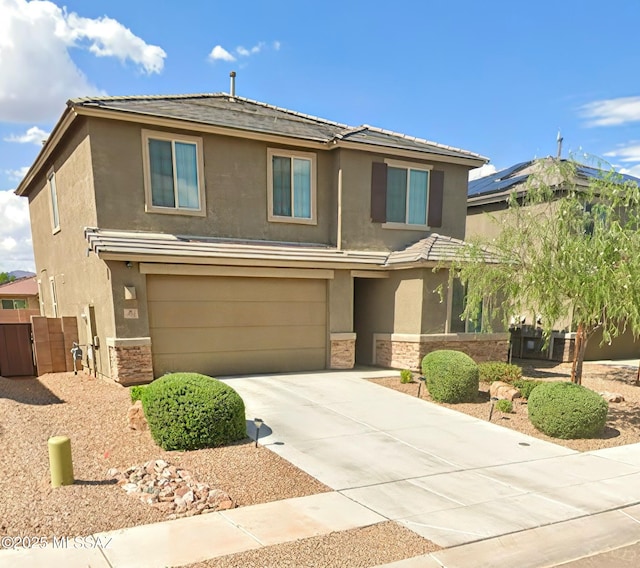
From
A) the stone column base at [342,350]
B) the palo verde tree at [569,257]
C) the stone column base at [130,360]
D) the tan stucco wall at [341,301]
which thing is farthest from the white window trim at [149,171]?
the palo verde tree at [569,257]

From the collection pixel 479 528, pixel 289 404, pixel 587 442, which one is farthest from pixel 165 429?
pixel 587 442

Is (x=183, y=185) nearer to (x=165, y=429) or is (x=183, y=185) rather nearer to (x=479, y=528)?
(x=165, y=429)

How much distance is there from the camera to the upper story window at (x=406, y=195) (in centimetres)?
1356

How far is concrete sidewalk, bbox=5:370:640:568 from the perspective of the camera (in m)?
4.03

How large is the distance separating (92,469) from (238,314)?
6.33 m

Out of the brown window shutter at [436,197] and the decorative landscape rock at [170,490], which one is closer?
the decorative landscape rock at [170,490]

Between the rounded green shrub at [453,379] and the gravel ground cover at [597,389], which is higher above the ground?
the rounded green shrub at [453,379]

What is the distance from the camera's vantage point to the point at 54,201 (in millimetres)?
14781

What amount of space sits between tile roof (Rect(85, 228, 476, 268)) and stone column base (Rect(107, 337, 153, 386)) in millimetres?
2089

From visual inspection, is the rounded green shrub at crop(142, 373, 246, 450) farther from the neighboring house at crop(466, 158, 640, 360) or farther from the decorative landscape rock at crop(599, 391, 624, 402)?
the neighboring house at crop(466, 158, 640, 360)

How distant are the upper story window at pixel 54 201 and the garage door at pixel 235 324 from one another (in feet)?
22.1

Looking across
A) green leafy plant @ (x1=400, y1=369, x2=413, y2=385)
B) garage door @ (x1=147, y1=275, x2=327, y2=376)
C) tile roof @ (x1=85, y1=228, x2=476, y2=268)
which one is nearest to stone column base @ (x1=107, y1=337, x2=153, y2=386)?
garage door @ (x1=147, y1=275, x2=327, y2=376)

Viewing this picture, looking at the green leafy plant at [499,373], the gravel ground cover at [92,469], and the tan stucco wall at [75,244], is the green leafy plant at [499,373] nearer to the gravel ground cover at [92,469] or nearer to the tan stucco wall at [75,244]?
the gravel ground cover at [92,469]

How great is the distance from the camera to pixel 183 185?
11625 mm
